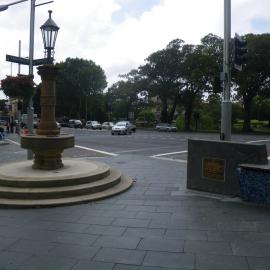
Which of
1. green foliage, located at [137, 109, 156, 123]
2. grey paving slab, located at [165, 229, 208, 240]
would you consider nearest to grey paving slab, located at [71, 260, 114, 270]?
grey paving slab, located at [165, 229, 208, 240]

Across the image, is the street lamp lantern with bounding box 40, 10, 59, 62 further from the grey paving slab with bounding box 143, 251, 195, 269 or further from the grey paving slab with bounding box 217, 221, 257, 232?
the grey paving slab with bounding box 143, 251, 195, 269

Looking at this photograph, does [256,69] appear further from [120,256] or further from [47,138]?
[120,256]

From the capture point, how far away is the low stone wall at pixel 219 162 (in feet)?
27.1

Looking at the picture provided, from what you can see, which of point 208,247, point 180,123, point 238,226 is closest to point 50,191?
point 238,226

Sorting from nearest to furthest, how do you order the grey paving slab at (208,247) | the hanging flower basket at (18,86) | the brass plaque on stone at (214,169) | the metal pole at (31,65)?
1. the grey paving slab at (208,247)
2. the brass plaque on stone at (214,169)
3. the hanging flower basket at (18,86)
4. the metal pole at (31,65)

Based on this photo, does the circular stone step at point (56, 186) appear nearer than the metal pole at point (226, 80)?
Yes

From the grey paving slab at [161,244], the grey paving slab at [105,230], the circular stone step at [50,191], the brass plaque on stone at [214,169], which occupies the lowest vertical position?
the grey paving slab at [105,230]

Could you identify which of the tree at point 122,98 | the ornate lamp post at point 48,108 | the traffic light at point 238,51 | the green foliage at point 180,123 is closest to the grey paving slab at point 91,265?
the ornate lamp post at point 48,108

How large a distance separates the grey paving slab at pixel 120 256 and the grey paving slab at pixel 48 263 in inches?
13.7

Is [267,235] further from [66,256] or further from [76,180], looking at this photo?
[76,180]

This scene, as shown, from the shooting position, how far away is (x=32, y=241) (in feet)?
18.7

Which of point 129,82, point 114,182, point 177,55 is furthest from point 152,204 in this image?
point 129,82

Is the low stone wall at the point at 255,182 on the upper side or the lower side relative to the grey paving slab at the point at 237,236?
upper

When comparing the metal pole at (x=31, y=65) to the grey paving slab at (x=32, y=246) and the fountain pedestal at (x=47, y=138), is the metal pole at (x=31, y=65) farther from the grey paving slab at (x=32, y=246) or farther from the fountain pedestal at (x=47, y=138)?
the grey paving slab at (x=32, y=246)
